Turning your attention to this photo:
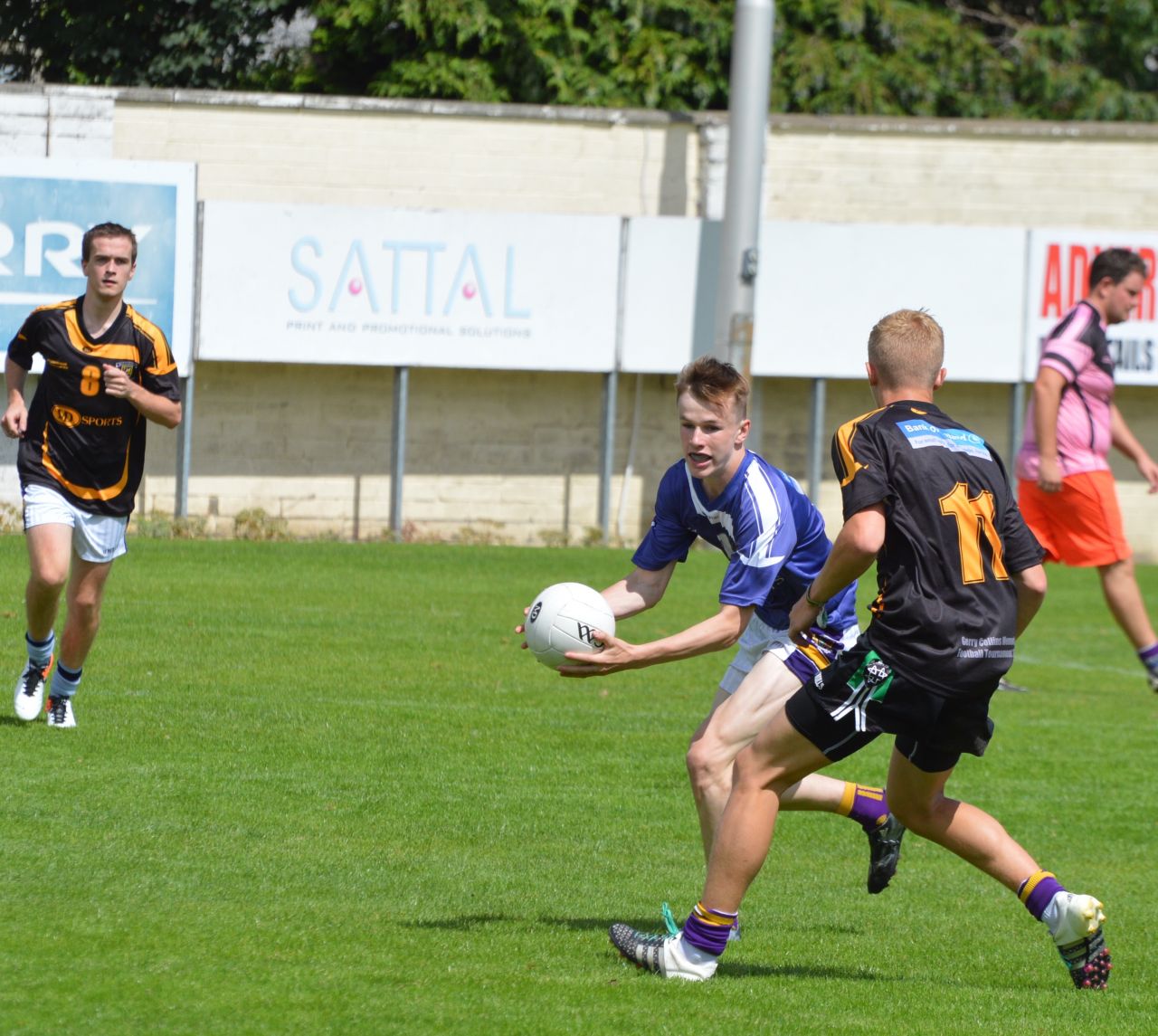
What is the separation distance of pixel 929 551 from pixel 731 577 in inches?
35.9

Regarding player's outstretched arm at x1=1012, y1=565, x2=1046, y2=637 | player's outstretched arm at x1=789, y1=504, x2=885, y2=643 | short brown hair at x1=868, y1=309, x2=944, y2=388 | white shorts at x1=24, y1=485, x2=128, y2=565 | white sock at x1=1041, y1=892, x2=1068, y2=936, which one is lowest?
white sock at x1=1041, y1=892, x2=1068, y2=936

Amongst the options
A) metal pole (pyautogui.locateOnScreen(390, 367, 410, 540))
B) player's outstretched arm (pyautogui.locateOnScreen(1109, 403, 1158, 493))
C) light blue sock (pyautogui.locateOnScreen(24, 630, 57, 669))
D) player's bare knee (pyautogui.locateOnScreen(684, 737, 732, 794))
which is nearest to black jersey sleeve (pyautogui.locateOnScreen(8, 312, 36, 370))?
light blue sock (pyautogui.locateOnScreen(24, 630, 57, 669))

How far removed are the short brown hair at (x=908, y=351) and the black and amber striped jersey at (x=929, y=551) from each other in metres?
0.15

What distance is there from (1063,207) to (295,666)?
12.6m

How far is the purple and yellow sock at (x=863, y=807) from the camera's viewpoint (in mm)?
6547

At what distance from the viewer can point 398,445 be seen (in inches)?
724

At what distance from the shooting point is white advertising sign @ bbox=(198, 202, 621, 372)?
17.3 m

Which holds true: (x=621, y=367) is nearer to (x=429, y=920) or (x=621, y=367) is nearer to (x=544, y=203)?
(x=544, y=203)

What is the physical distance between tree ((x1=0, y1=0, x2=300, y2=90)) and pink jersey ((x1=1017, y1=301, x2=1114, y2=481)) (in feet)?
45.6

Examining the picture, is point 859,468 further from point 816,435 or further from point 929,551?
point 816,435

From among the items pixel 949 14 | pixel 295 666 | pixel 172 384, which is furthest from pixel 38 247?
pixel 949 14

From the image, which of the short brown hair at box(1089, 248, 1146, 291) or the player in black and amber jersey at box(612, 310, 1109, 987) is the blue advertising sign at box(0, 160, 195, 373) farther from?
the player in black and amber jersey at box(612, 310, 1109, 987)

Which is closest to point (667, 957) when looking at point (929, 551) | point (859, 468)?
point (929, 551)

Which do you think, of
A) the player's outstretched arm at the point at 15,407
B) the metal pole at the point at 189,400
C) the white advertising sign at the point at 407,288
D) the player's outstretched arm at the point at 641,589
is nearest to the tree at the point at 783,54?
the white advertising sign at the point at 407,288
